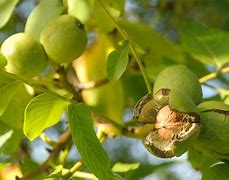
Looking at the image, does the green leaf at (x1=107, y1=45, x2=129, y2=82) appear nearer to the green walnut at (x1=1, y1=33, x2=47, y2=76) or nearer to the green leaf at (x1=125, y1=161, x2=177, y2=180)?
the green walnut at (x1=1, y1=33, x2=47, y2=76)

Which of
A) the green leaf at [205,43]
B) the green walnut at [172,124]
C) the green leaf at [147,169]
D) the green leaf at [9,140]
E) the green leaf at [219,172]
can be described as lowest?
the green leaf at [147,169]

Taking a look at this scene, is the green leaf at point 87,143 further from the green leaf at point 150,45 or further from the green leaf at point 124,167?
the green leaf at point 150,45

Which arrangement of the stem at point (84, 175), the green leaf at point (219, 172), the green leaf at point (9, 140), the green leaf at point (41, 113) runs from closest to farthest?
the green leaf at point (219, 172)
the green leaf at point (41, 113)
the stem at point (84, 175)
the green leaf at point (9, 140)

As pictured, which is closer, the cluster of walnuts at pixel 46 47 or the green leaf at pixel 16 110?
the cluster of walnuts at pixel 46 47

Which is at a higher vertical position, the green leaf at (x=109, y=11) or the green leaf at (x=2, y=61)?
the green leaf at (x=2, y=61)

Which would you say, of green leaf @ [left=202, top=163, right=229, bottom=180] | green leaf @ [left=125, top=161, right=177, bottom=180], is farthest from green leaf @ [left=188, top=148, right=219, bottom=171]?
green leaf @ [left=202, top=163, right=229, bottom=180]

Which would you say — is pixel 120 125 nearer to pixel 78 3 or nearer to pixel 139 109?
pixel 78 3

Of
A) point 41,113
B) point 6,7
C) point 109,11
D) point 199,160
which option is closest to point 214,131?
point 41,113

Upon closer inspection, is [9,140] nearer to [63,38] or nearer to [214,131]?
[63,38]

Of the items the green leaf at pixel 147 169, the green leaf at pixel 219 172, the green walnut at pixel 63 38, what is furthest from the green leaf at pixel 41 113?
the green leaf at pixel 147 169
